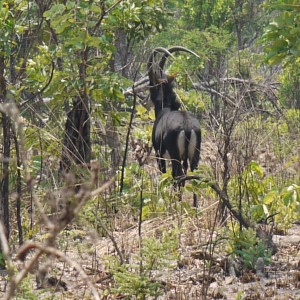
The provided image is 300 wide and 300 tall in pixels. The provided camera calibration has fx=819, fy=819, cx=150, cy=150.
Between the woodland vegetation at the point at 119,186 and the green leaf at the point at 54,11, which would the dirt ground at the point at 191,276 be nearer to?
the woodland vegetation at the point at 119,186

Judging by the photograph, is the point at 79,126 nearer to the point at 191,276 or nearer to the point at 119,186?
the point at 119,186

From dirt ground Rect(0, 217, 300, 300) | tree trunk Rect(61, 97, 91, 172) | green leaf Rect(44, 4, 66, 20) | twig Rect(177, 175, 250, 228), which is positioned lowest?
dirt ground Rect(0, 217, 300, 300)

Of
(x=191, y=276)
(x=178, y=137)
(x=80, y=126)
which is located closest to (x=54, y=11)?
(x=80, y=126)


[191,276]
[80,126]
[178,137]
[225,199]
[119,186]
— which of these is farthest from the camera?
[178,137]

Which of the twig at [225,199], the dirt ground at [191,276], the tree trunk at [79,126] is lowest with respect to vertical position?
the dirt ground at [191,276]

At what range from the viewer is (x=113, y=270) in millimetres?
5266

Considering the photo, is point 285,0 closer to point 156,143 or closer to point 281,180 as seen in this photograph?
point 281,180

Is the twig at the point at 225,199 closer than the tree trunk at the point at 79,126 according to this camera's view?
Yes

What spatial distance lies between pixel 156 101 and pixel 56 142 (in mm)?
6164

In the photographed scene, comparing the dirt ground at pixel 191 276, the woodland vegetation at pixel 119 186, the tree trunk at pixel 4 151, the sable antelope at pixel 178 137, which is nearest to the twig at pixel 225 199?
the woodland vegetation at pixel 119 186

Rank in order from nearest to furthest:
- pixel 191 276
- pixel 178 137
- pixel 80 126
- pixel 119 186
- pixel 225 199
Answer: pixel 191 276
pixel 225 199
pixel 80 126
pixel 119 186
pixel 178 137

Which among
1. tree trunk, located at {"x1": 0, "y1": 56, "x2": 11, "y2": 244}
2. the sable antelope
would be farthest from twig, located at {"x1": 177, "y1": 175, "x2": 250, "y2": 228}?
the sable antelope

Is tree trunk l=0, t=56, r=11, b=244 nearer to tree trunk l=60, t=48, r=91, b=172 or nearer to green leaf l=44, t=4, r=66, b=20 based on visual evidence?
green leaf l=44, t=4, r=66, b=20

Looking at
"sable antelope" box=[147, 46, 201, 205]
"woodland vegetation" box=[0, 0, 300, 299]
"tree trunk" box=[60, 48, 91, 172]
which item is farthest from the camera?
"sable antelope" box=[147, 46, 201, 205]
